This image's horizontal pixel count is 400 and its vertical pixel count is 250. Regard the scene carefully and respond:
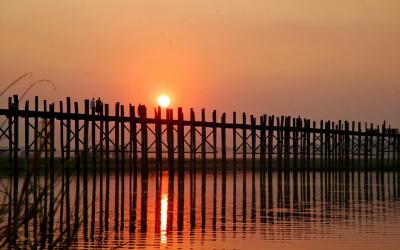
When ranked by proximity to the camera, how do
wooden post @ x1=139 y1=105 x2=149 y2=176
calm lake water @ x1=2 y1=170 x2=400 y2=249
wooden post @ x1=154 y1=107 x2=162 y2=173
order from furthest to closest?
wooden post @ x1=154 y1=107 x2=162 y2=173 < wooden post @ x1=139 y1=105 x2=149 y2=176 < calm lake water @ x1=2 y1=170 x2=400 y2=249

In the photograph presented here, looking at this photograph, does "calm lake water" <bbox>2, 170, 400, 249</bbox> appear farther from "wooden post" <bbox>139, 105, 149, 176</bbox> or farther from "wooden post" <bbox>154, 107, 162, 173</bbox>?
"wooden post" <bbox>154, 107, 162, 173</bbox>

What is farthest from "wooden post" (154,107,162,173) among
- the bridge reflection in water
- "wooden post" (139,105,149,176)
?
the bridge reflection in water

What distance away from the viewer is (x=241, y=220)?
18516 millimetres

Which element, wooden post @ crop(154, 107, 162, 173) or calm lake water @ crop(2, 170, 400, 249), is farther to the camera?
wooden post @ crop(154, 107, 162, 173)

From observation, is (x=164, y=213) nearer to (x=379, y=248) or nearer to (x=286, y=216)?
(x=286, y=216)

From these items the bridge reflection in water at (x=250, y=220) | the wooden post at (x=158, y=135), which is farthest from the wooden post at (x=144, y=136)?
the bridge reflection in water at (x=250, y=220)

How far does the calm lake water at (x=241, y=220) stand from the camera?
14336 millimetres

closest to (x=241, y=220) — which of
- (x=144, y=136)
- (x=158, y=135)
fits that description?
(x=144, y=136)

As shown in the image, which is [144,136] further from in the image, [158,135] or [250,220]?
[250,220]

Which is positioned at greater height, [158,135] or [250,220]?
[158,135]

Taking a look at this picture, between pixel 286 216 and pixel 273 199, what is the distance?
618 centimetres

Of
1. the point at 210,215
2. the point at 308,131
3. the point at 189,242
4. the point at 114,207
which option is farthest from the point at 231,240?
the point at 308,131

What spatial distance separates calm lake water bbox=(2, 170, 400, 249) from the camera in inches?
564

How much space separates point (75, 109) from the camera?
3369cm
